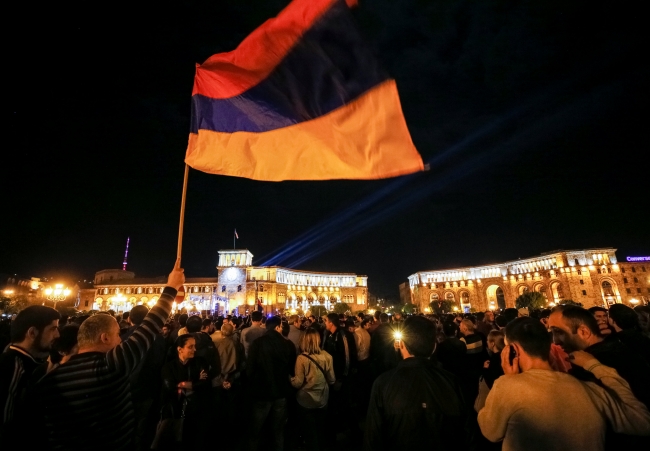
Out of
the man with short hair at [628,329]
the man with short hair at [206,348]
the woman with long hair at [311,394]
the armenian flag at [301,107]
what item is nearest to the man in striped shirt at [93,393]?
the armenian flag at [301,107]

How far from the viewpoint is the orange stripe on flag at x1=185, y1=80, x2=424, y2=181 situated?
4.30 metres

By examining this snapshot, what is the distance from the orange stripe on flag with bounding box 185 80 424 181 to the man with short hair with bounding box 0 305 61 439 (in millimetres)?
2607

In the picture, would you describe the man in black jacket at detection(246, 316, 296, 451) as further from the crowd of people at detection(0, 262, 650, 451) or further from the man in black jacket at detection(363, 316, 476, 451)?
the man in black jacket at detection(363, 316, 476, 451)

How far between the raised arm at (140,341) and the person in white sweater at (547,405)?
279cm

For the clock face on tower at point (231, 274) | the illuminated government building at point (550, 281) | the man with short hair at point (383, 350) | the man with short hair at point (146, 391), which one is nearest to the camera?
the man with short hair at point (146, 391)

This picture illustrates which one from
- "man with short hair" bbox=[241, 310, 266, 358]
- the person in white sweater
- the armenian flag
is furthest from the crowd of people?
"man with short hair" bbox=[241, 310, 266, 358]

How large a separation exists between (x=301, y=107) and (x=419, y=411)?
4.13 metres

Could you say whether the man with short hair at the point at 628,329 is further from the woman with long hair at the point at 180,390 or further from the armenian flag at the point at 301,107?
the woman with long hair at the point at 180,390

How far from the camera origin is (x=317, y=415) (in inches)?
223

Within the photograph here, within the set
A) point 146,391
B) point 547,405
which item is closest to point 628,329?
point 547,405

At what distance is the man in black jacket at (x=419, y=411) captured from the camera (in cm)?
264

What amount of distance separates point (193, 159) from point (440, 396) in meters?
4.46

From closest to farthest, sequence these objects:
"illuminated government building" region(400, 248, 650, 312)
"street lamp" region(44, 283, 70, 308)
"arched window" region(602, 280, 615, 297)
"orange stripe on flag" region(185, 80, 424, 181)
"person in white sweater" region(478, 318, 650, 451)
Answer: "person in white sweater" region(478, 318, 650, 451)
"orange stripe on flag" region(185, 80, 424, 181)
"street lamp" region(44, 283, 70, 308)
"illuminated government building" region(400, 248, 650, 312)
"arched window" region(602, 280, 615, 297)

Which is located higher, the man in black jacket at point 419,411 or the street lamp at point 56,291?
the street lamp at point 56,291
